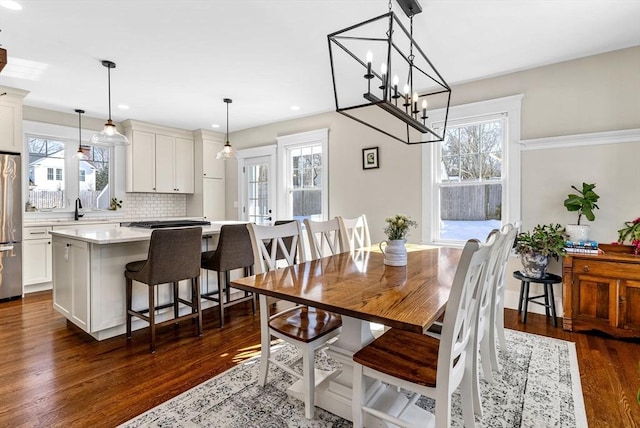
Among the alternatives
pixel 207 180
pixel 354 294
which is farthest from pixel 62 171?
pixel 354 294

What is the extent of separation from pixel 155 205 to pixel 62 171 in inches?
57.6

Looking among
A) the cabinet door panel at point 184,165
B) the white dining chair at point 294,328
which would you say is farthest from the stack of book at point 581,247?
the cabinet door panel at point 184,165

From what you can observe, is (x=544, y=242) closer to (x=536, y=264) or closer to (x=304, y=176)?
(x=536, y=264)

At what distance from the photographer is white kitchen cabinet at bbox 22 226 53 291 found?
4285 millimetres

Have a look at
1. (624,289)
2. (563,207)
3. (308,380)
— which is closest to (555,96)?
(563,207)

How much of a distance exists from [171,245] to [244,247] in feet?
2.43

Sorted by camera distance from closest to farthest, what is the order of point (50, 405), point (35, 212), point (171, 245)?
1. point (50, 405)
2. point (171, 245)
3. point (35, 212)

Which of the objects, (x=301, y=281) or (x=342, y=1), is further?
(x=342, y=1)

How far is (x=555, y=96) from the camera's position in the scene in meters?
3.31

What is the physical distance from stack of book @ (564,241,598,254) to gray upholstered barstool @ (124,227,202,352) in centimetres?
332

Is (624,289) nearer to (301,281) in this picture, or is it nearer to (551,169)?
(551,169)

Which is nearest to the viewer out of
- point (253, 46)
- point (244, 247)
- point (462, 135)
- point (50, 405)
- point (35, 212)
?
point (50, 405)

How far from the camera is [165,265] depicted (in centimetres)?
267

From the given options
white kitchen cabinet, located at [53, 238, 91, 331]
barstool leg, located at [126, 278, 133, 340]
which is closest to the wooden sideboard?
barstool leg, located at [126, 278, 133, 340]
